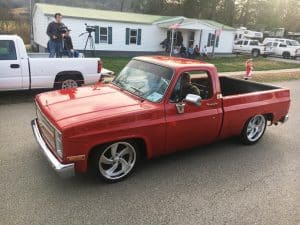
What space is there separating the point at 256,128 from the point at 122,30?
65.4 feet

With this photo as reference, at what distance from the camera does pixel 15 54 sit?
8336mm

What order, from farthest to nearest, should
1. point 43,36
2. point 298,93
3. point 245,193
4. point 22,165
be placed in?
point 43,36, point 298,93, point 22,165, point 245,193

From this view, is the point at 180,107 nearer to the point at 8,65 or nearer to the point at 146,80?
the point at 146,80

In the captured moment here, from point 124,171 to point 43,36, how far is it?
21.7m

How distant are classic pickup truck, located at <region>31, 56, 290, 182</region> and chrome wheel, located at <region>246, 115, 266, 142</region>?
23 cm

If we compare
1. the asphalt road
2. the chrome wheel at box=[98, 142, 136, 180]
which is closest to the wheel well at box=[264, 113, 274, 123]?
the asphalt road

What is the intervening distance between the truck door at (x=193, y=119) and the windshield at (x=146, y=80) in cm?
19

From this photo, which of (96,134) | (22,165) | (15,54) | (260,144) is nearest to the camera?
(96,134)

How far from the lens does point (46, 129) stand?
14.7 ft

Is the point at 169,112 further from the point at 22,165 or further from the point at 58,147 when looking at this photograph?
the point at 22,165

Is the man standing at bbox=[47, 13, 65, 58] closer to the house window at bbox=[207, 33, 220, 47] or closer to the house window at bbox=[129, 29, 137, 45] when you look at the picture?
the house window at bbox=[129, 29, 137, 45]

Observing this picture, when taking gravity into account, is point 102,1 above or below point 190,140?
above

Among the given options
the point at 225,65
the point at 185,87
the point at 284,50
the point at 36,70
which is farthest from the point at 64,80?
the point at 284,50

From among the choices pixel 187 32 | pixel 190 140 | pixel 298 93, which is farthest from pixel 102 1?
pixel 190 140
